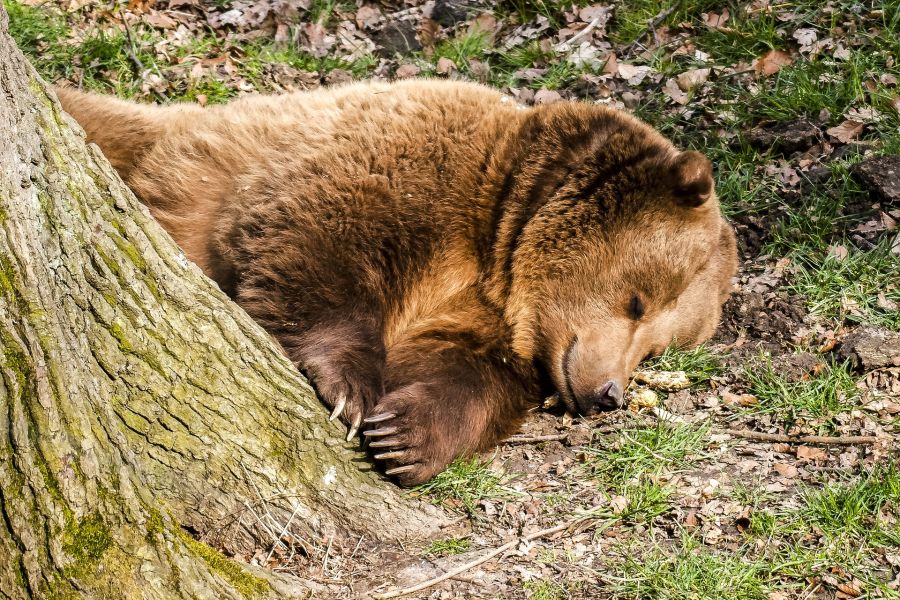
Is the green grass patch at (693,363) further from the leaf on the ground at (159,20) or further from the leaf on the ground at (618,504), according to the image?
the leaf on the ground at (159,20)

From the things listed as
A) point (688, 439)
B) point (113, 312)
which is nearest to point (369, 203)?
point (113, 312)

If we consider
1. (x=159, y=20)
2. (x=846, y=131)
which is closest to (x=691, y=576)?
(x=846, y=131)

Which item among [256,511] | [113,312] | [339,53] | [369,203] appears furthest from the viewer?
[339,53]

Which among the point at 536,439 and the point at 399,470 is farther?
the point at 536,439

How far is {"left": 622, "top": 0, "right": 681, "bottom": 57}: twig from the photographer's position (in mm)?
6742

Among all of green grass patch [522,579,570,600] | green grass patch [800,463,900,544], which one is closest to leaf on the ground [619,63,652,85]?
green grass patch [800,463,900,544]

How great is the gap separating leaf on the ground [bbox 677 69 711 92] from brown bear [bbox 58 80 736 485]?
74.9 inches

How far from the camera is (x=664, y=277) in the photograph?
447cm

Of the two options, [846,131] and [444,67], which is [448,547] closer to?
[846,131]

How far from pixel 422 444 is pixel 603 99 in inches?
141

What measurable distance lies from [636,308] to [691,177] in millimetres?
698

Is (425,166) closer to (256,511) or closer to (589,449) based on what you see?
(589,449)

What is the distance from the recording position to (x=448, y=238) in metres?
4.18

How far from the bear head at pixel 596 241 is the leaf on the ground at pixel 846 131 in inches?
65.4
